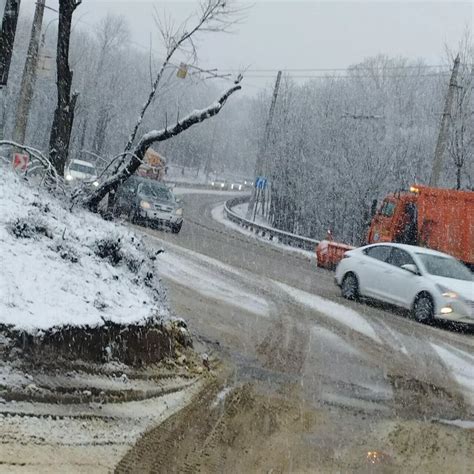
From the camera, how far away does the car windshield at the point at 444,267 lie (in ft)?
50.6

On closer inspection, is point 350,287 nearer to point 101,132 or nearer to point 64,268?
point 64,268

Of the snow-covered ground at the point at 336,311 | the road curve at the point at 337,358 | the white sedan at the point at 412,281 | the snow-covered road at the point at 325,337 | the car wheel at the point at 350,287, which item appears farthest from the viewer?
the car wheel at the point at 350,287

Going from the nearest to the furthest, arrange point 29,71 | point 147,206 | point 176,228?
point 29,71
point 147,206
point 176,228

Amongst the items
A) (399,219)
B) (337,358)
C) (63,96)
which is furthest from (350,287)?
(399,219)

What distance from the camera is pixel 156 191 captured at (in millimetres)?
27812

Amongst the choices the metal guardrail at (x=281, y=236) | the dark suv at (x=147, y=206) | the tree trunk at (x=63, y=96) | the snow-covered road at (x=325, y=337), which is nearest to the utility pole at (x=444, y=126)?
the metal guardrail at (x=281, y=236)

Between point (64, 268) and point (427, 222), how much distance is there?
18.2m

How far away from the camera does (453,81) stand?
26.2 m

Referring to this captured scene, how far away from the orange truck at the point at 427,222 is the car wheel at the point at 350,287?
302 inches

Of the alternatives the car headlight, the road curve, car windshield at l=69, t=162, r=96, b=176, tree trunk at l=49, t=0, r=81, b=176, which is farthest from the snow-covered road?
car windshield at l=69, t=162, r=96, b=176

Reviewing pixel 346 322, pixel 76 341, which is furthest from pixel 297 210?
pixel 76 341

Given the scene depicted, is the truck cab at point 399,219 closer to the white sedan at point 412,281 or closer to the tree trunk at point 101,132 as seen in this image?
the white sedan at point 412,281

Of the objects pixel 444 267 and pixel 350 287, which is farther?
pixel 350 287

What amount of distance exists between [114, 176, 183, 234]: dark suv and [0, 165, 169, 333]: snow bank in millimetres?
15867
